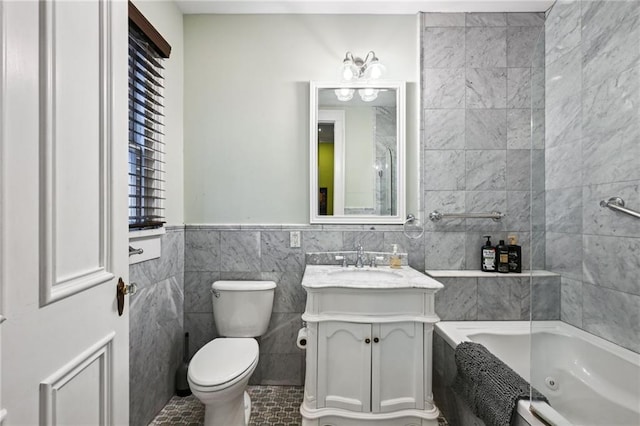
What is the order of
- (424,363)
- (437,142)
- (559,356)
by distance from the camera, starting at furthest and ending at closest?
(437,142), (424,363), (559,356)

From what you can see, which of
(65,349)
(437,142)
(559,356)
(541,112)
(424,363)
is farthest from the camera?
(437,142)

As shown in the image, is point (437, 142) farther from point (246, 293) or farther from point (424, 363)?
point (246, 293)

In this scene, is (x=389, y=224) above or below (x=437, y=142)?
below

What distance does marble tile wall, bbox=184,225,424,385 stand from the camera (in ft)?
6.95

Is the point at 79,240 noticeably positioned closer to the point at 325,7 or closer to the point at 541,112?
the point at 541,112

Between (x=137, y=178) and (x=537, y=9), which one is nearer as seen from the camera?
(x=137, y=178)

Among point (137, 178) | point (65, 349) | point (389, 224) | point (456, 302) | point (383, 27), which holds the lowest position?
point (456, 302)

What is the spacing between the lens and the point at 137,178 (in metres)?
1.68

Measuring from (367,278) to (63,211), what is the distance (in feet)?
4.65

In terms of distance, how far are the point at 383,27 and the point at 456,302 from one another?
1.91 metres

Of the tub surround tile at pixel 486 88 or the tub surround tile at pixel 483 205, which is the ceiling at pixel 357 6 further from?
the tub surround tile at pixel 483 205

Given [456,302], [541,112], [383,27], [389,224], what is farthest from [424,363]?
[383,27]

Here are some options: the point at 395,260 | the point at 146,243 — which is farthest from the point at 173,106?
the point at 395,260

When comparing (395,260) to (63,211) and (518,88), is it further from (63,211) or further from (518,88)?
(63,211)
